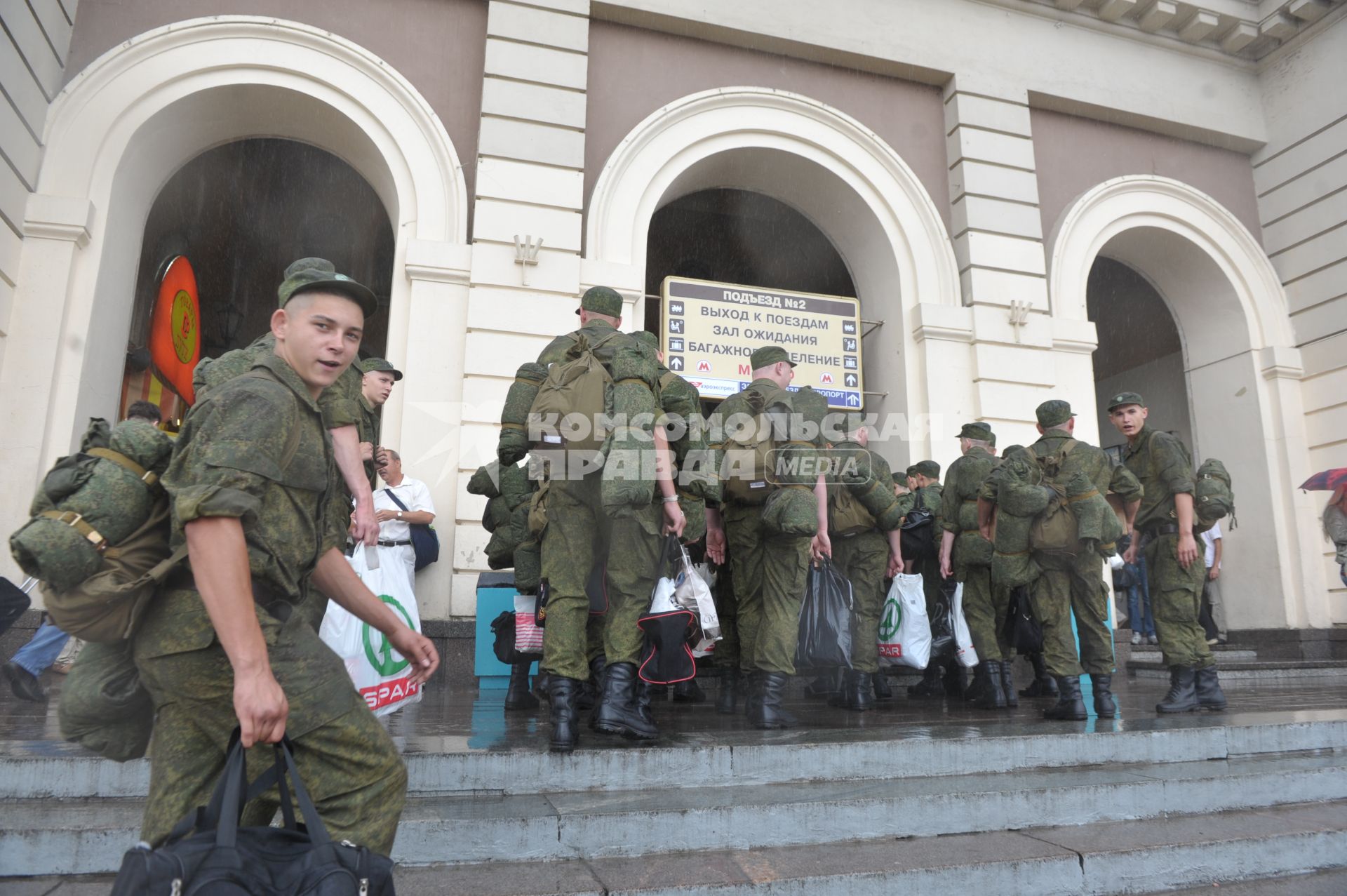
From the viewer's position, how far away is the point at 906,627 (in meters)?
6.07

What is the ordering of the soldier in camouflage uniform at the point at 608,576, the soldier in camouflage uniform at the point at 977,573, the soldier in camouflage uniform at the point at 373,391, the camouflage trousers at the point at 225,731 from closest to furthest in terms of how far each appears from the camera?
the camouflage trousers at the point at 225,731
the soldier in camouflage uniform at the point at 608,576
the soldier in camouflage uniform at the point at 373,391
the soldier in camouflage uniform at the point at 977,573

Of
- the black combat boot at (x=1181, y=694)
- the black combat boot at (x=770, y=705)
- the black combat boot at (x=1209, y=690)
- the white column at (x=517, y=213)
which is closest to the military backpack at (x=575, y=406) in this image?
the black combat boot at (x=770, y=705)

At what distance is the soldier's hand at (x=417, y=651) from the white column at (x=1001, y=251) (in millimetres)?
7772

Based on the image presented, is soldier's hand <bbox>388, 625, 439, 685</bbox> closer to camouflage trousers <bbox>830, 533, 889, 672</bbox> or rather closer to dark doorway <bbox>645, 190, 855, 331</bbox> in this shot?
camouflage trousers <bbox>830, 533, 889, 672</bbox>

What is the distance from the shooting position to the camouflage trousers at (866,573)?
20.5 ft

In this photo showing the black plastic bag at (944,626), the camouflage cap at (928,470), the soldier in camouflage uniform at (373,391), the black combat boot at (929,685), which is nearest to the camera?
the soldier in camouflage uniform at (373,391)

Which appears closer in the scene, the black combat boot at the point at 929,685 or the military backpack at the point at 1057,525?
the military backpack at the point at 1057,525

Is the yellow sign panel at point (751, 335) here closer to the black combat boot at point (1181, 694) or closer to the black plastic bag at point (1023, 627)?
the black plastic bag at point (1023, 627)

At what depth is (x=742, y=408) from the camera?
17.2 ft

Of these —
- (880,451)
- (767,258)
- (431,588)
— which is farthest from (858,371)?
(431,588)

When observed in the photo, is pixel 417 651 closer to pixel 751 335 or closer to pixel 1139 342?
pixel 751 335

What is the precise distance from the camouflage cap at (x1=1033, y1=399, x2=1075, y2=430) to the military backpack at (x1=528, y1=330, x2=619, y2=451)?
324 cm

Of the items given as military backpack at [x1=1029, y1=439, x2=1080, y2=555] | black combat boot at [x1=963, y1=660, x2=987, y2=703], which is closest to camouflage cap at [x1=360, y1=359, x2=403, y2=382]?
military backpack at [x1=1029, y1=439, x2=1080, y2=555]

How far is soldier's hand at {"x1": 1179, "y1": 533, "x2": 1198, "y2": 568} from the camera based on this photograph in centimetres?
545
